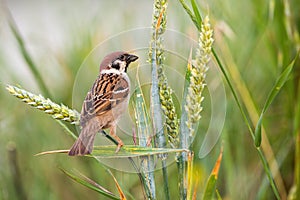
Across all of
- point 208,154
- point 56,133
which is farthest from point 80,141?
point 56,133

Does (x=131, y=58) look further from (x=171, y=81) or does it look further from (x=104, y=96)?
(x=171, y=81)

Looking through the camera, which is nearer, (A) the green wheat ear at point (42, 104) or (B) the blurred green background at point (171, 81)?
(A) the green wheat ear at point (42, 104)

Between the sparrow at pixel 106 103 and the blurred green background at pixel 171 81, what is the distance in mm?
571

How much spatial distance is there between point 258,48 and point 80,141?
51.5 inches

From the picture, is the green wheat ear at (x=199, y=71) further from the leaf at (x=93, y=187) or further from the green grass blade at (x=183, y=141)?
the leaf at (x=93, y=187)


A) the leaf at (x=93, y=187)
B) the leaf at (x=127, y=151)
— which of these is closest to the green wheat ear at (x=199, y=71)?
the leaf at (x=127, y=151)

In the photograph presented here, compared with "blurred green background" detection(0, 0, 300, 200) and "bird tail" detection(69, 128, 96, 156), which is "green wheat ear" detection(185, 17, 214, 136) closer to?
"bird tail" detection(69, 128, 96, 156)

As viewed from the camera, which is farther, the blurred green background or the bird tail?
the blurred green background

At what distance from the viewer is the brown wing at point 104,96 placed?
73 cm

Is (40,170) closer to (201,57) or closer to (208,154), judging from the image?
(208,154)

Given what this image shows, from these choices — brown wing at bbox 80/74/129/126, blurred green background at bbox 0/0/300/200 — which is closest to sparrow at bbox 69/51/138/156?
brown wing at bbox 80/74/129/126

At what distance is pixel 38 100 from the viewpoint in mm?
680

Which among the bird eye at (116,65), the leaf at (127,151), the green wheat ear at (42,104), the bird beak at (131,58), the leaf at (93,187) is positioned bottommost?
the leaf at (93,187)

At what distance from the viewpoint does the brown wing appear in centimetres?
73
